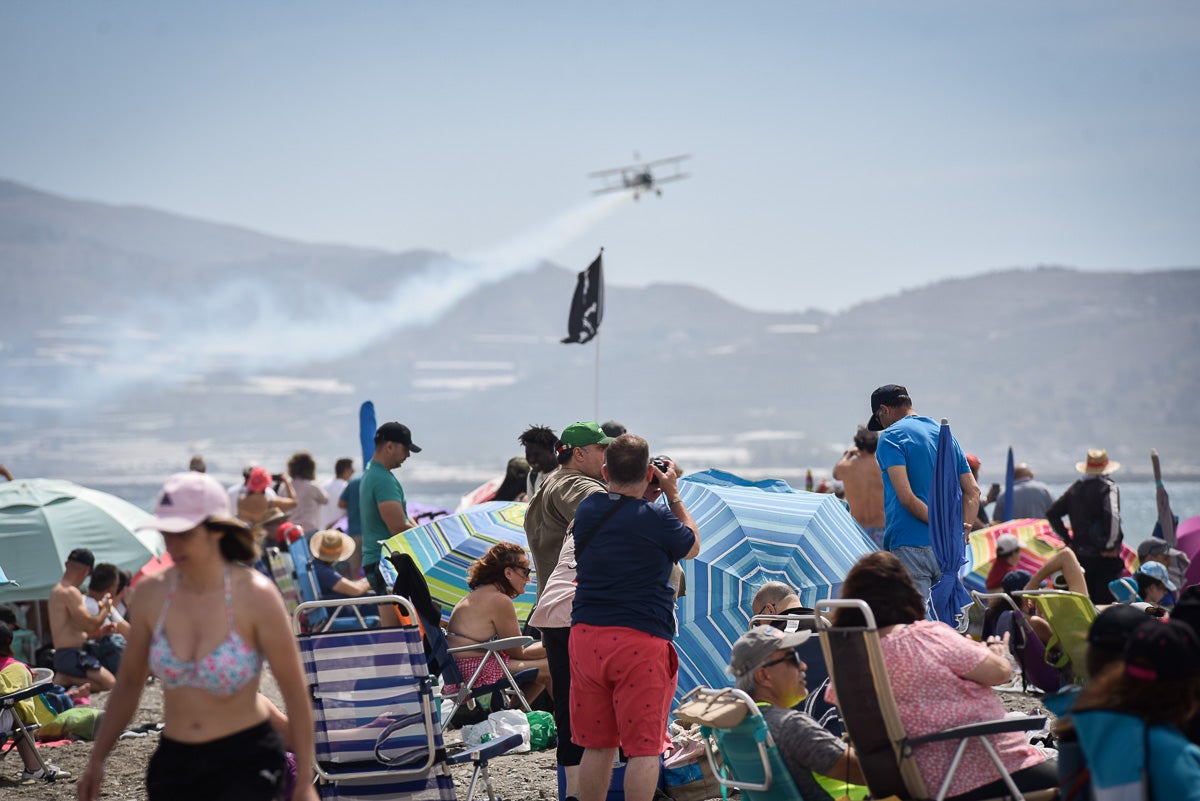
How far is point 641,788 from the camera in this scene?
4.25m

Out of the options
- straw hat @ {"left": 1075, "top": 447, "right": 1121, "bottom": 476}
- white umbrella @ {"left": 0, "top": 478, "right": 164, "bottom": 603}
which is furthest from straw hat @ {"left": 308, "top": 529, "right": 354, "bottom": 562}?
straw hat @ {"left": 1075, "top": 447, "right": 1121, "bottom": 476}

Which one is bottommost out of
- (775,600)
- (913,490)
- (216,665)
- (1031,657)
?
(1031,657)

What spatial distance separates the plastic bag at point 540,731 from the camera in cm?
638

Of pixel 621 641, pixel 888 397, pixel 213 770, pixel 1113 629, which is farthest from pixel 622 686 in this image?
pixel 888 397

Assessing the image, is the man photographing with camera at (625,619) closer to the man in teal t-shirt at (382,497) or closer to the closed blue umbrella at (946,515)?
the closed blue umbrella at (946,515)

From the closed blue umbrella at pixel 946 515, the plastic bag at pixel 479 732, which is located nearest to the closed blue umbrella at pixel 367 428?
the plastic bag at pixel 479 732

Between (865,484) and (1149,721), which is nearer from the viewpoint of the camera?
(1149,721)

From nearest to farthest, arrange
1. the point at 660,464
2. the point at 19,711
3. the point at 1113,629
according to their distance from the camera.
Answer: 1. the point at 1113,629
2. the point at 660,464
3. the point at 19,711

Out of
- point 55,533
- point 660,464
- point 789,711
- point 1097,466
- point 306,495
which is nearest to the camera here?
point 789,711

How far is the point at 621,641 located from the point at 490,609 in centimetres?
215

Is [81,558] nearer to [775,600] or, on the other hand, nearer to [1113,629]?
[775,600]

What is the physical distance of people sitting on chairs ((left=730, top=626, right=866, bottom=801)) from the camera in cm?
393

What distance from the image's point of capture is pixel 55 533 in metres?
11.1

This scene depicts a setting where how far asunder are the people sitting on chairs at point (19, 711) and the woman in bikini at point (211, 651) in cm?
359
